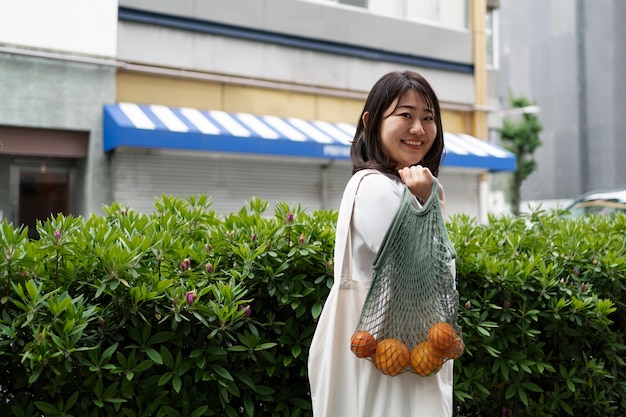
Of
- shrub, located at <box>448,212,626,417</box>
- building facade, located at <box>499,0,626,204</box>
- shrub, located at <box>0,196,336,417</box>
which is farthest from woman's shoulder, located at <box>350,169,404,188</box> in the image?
building facade, located at <box>499,0,626,204</box>

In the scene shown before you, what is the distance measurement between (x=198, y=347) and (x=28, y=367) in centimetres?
63

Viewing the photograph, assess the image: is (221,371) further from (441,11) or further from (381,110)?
(441,11)

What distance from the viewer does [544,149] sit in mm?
39719

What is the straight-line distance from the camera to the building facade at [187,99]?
12.8 metres

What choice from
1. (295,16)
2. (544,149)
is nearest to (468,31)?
(295,16)

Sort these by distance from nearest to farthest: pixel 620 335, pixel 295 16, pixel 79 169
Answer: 1. pixel 620 335
2. pixel 79 169
3. pixel 295 16

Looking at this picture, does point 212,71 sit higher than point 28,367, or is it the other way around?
point 212,71

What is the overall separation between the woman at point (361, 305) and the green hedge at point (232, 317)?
572mm

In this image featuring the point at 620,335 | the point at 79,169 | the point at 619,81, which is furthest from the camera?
the point at 619,81

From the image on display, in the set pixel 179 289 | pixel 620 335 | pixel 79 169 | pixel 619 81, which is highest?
pixel 619 81

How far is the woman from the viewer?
6.86ft

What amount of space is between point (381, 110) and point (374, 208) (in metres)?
0.41

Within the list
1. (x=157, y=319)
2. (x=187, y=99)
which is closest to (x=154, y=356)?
(x=157, y=319)

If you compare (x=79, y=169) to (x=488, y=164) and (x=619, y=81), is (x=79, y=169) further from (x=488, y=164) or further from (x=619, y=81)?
(x=619, y=81)
